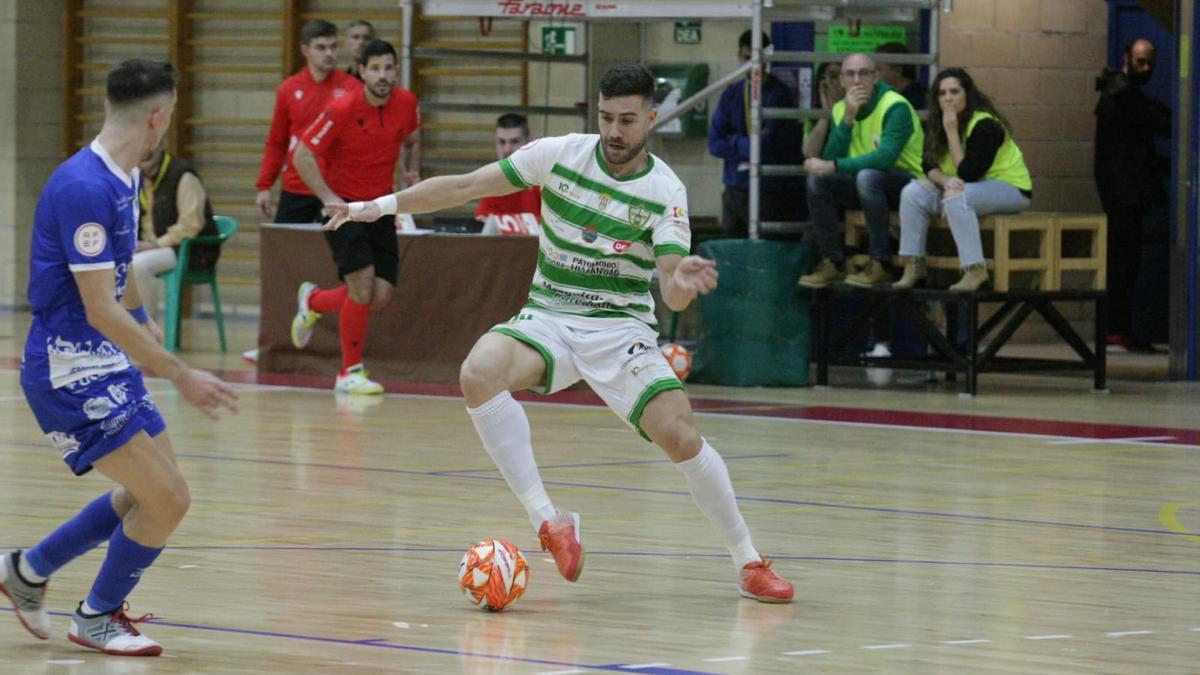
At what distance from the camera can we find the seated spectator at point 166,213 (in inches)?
559

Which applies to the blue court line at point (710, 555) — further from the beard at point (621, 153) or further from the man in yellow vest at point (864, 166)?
the man in yellow vest at point (864, 166)

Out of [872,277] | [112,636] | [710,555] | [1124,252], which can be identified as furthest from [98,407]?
[1124,252]

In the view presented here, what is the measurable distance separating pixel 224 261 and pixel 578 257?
13085 millimetres

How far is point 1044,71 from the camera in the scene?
16.0 metres

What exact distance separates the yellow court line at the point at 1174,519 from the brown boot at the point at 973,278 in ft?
13.2

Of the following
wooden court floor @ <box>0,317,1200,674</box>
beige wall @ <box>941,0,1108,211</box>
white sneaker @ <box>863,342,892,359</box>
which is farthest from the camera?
beige wall @ <box>941,0,1108,211</box>

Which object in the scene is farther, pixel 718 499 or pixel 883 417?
pixel 883 417

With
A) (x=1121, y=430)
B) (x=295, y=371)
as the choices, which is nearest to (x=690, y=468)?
(x=1121, y=430)

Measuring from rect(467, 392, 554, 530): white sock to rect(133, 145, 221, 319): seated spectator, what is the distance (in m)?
8.69

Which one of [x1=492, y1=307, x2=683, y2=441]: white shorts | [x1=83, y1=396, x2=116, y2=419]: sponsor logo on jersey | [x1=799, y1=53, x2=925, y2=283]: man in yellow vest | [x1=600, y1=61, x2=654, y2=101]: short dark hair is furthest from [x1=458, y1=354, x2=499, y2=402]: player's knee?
[x1=799, y1=53, x2=925, y2=283]: man in yellow vest

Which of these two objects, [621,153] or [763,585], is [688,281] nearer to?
[621,153]

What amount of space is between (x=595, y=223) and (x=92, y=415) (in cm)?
180

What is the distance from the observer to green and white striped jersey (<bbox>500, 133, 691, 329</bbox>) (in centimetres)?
600

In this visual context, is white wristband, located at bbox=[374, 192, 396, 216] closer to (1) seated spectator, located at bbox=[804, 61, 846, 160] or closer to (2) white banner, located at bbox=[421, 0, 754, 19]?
(2) white banner, located at bbox=[421, 0, 754, 19]
